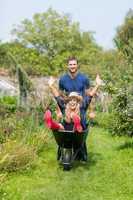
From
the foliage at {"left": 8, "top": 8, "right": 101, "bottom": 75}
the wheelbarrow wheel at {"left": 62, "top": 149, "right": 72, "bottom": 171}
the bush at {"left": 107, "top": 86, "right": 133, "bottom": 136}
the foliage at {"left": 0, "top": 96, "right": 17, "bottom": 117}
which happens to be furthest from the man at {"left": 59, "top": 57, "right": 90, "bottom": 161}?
the foliage at {"left": 8, "top": 8, "right": 101, "bottom": 75}

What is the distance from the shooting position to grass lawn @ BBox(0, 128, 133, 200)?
823 centimetres

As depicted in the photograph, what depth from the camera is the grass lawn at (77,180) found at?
8.23 m

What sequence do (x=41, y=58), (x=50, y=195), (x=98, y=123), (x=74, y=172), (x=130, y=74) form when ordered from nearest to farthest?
(x=50, y=195) → (x=74, y=172) → (x=130, y=74) → (x=98, y=123) → (x=41, y=58)

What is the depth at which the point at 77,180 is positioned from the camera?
9172 millimetres

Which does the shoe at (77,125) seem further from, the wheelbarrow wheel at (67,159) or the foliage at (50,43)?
the foliage at (50,43)

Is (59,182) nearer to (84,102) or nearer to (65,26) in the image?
(84,102)

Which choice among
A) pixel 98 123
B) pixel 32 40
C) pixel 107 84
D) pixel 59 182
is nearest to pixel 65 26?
pixel 32 40

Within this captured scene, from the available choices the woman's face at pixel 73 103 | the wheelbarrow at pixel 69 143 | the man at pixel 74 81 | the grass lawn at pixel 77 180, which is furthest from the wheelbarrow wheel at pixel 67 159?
the man at pixel 74 81

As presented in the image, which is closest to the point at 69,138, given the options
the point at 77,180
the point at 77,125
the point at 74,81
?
the point at 77,125

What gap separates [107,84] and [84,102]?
2.54m

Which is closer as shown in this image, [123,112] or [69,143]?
[69,143]

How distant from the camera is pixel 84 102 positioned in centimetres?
1016

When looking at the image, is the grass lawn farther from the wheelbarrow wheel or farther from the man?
the man

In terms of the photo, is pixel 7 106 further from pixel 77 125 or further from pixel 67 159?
pixel 77 125
